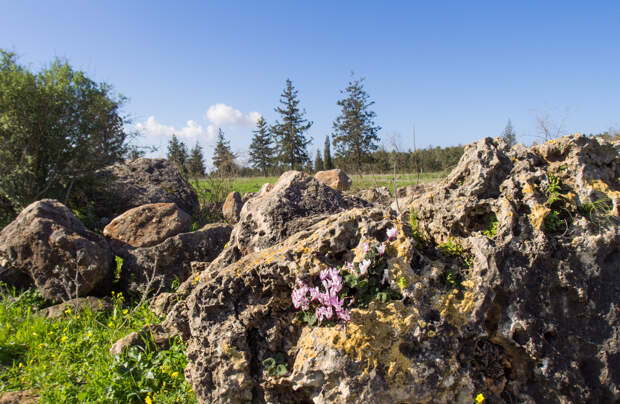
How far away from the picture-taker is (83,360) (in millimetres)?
3678

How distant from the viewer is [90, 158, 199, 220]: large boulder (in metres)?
9.55

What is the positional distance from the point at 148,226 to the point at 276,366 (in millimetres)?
5000

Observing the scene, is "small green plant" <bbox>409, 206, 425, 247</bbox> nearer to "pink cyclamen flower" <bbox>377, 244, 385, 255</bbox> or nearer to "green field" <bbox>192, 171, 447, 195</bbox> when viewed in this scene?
"pink cyclamen flower" <bbox>377, 244, 385, 255</bbox>

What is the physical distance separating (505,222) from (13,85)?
36.3ft

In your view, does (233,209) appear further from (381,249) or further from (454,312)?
(454,312)

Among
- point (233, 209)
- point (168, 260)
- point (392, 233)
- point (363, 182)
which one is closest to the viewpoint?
point (392, 233)

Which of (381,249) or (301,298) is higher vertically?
(381,249)

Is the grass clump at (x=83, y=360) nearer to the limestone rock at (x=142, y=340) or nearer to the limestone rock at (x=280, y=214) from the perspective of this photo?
the limestone rock at (x=142, y=340)

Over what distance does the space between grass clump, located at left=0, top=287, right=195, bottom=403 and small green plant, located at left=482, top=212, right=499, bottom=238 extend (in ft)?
8.45

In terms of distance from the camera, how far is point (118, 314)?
4645 millimetres

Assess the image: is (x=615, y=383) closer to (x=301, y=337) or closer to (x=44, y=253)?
(x=301, y=337)

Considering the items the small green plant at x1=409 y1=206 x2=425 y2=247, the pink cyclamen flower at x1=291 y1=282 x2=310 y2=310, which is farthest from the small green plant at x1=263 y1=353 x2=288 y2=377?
the small green plant at x1=409 y1=206 x2=425 y2=247

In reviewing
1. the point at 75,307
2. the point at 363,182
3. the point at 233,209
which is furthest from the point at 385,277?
the point at 363,182

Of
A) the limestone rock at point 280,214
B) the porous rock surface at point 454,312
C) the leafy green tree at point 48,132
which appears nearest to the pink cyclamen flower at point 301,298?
the porous rock surface at point 454,312
